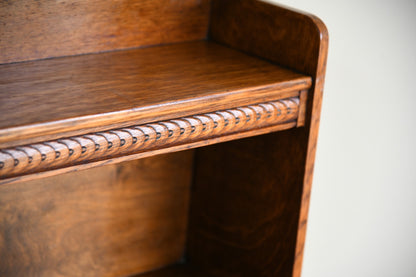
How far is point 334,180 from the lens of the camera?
6.71 ft

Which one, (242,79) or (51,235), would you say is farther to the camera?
(51,235)

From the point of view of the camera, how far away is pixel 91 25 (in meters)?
1.41

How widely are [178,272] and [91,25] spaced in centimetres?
84

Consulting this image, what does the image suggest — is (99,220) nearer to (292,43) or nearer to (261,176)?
(261,176)

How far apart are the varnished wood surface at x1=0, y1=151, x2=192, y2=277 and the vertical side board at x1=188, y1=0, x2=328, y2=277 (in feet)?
0.25

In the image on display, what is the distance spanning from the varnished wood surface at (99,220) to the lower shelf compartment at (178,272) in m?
0.02

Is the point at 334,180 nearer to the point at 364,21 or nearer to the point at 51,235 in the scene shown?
the point at 364,21

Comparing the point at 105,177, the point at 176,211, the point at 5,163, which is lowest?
the point at 176,211

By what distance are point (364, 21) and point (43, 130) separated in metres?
1.24

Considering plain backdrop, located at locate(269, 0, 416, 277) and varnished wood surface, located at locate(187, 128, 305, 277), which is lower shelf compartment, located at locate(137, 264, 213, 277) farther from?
plain backdrop, located at locate(269, 0, 416, 277)

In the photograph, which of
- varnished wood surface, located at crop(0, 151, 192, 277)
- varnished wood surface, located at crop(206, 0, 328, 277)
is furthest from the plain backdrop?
varnished wood surface, located at crop(0, 151, 192, 277)

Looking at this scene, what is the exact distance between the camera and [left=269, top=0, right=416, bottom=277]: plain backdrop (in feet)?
6.22

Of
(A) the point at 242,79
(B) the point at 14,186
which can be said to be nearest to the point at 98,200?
(B) the point at 14,186

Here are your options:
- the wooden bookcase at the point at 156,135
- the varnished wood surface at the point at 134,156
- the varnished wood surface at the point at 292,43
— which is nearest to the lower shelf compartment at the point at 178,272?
the wooden bookcase at the point at 156,135
